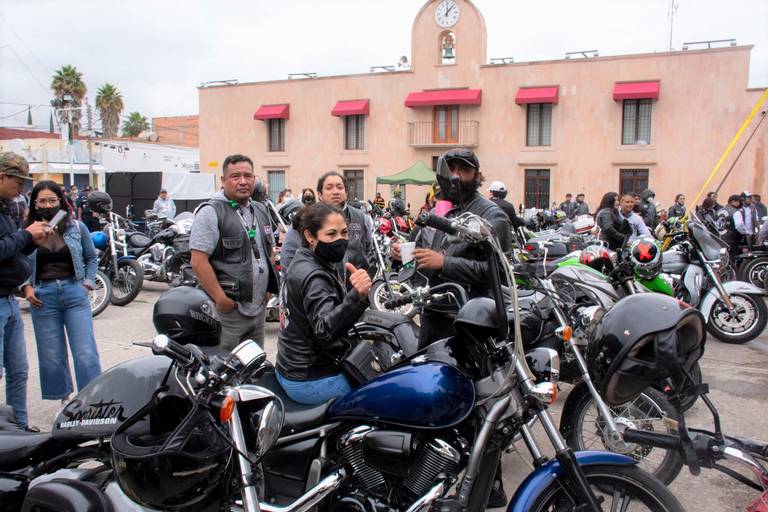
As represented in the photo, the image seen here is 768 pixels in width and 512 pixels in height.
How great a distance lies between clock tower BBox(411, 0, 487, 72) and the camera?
28.2 meters

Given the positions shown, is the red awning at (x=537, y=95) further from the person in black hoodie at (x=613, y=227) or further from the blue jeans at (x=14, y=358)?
the blue jeans at (x=14, y=358)

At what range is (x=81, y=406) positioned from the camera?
254cm

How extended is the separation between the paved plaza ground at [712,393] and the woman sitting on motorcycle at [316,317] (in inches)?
61.5

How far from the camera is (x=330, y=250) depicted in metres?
2.83

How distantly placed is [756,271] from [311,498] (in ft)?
31.5

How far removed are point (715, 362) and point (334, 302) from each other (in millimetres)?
5147

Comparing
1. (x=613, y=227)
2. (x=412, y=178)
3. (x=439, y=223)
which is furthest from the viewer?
(x=412, y=178)

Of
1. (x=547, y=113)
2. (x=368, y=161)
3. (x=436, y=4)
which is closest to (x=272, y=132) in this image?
(x=368, y=161)

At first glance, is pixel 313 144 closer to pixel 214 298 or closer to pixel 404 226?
pixel 404 226

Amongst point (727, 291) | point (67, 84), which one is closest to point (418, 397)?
point (727, 291)

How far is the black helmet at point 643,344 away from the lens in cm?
216

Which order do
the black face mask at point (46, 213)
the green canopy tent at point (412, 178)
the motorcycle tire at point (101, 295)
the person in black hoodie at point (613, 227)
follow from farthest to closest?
the green canopy tent at point (412, 178) < the motorcycle tire at point (101, 295) < the person in black hoodie at point (613, 227) < the black face mask at point (46, 213)

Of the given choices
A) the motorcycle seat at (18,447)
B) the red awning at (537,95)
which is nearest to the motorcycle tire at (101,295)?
the motorcycle seat at (18,447)

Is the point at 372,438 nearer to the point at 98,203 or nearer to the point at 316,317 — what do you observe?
the point at 316,317
